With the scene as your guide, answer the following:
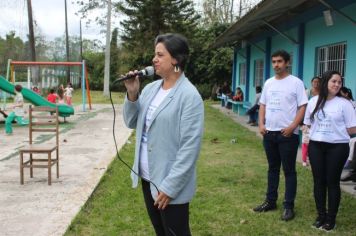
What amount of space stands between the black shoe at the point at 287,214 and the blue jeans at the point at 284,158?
0.04 metres

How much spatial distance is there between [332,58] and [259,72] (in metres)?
7.63

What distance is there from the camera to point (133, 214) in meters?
5.16

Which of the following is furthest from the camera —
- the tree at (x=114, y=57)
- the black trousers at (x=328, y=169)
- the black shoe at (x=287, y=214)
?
the tree at (x=114, y=57)

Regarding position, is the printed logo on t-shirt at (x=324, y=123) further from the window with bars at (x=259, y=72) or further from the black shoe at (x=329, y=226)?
the window with bars at (x=259, y=72)

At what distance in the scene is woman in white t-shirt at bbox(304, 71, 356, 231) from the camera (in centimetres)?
453

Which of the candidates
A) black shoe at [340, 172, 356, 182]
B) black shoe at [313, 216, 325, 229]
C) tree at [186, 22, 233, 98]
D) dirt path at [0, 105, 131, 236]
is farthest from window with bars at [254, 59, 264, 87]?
black shoe at [313, 216, 325, 229]

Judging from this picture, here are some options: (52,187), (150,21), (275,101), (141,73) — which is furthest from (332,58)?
(150,21)

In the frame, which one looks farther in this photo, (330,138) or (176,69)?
(330,138)

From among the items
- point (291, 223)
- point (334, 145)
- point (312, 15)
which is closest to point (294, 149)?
point (334, 145)

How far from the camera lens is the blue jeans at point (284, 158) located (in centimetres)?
486

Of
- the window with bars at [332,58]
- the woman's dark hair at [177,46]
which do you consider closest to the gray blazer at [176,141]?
the woman's dark hair at [177,46]

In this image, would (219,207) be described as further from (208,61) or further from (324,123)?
(208,61)

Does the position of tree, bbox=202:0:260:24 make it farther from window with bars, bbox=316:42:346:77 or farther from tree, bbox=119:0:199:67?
window with bars, bbox=316:42:346:77

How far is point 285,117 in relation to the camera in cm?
486
